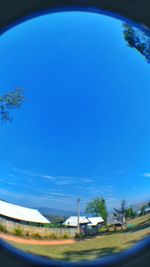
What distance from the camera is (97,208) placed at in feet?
6.42

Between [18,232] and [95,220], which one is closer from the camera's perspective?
[18,232]

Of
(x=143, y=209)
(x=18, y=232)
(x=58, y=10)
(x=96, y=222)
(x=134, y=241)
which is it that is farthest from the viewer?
(x=96, y=222)

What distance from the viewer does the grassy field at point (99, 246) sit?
1477 millimetres

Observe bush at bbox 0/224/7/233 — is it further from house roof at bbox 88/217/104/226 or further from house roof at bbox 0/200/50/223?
house roof at bbox 88/217/104/226

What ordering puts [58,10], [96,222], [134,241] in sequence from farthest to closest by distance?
1. [96,222]
2. [134,241]
3. [58,10]

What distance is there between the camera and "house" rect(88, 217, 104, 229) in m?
1.81

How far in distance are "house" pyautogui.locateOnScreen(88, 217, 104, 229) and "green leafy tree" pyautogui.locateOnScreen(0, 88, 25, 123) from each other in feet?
2.15

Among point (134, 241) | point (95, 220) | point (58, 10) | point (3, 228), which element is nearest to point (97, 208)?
point (95, 220)

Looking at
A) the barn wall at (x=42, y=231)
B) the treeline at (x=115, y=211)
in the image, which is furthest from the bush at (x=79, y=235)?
the treeline at (x=115, y=211)

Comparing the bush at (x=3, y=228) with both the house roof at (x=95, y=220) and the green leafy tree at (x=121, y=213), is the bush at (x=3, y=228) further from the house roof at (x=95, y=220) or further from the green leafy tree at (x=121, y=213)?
the green leafy tree at (x=121, y=213)

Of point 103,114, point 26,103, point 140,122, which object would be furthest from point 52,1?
point 103,114

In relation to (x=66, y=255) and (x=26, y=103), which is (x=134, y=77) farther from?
(x=66, y=255)

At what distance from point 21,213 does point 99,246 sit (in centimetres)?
40

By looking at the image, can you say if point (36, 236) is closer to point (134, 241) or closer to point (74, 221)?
point (74, 221)
